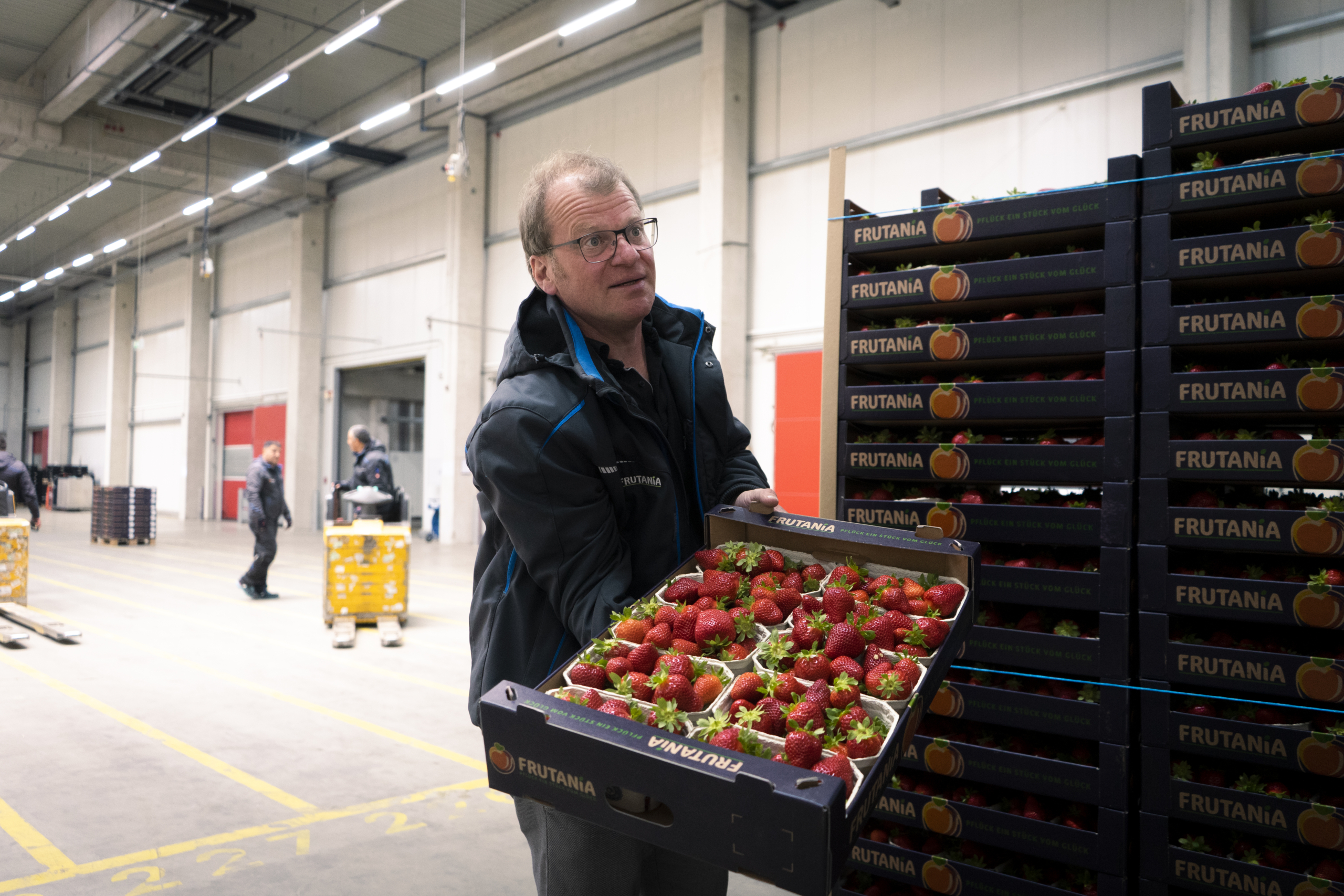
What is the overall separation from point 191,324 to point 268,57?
12.0 metres

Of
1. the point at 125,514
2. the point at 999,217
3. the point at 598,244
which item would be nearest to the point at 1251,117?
the point at 999,217

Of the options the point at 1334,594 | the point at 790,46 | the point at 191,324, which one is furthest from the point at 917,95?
the point at 191,324

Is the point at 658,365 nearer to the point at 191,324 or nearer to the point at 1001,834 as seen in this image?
the point at 1001,834

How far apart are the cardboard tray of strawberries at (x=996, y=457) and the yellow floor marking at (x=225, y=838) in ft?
8.95

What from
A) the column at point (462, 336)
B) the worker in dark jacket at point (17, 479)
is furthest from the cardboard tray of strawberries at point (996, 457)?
the column at point (462, 336)

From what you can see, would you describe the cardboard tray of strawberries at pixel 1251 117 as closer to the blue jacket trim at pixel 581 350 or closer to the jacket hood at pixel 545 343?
the jacket hood at pixel 545 343

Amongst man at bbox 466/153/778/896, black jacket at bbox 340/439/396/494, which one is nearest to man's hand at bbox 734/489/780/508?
man at bbox 466/153/778/896

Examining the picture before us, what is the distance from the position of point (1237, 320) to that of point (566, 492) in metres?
1.94

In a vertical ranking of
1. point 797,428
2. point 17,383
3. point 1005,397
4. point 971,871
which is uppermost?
point 17,383

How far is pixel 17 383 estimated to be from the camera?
37.9 metres

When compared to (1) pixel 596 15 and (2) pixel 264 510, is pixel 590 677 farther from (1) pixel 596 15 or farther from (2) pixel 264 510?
(1) pixel 596 15

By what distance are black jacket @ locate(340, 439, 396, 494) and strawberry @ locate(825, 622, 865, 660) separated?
856 cm

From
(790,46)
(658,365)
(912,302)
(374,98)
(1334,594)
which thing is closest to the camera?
(658,365)

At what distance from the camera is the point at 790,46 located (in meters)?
13.0
